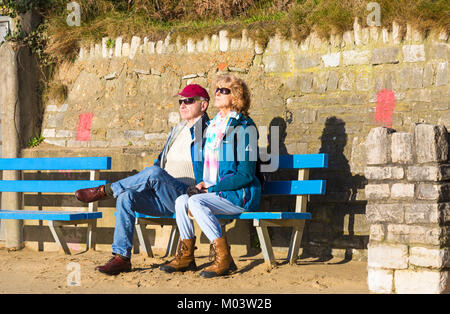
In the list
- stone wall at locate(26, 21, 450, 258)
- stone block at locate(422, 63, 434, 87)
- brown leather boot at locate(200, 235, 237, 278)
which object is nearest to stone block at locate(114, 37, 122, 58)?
stone wall at locate(26, 21, 450, 258)

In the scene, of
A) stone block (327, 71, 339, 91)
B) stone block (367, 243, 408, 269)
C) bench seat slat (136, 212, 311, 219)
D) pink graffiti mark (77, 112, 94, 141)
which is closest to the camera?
stone block (367, 243, 408, 269)

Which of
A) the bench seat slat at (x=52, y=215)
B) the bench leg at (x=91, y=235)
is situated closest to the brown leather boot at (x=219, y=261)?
the bench seat slat at (x=52, y=215)

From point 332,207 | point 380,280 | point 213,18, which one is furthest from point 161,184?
point 213,18

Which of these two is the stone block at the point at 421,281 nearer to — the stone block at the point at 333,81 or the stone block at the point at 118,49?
the stone block at the point at 333,81

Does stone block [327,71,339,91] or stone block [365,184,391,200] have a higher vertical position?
stone block [327,71,339,91]

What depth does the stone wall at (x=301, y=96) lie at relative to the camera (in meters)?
4.93

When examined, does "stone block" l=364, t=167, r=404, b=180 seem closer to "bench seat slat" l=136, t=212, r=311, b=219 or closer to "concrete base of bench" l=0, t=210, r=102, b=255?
"bench seat slat" l=136, t=212, r=311, b=219

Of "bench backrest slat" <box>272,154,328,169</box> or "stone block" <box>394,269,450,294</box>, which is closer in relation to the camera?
"stone block" <box>394,269,450,294</box>

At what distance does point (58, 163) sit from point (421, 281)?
11.7 feet

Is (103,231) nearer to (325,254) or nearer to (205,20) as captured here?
(325,254)

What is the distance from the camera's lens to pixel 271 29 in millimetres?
5723

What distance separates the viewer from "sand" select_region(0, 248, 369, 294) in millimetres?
3844

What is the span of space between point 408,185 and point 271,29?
2.64 m

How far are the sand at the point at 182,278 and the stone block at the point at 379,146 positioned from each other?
0.82 meters
